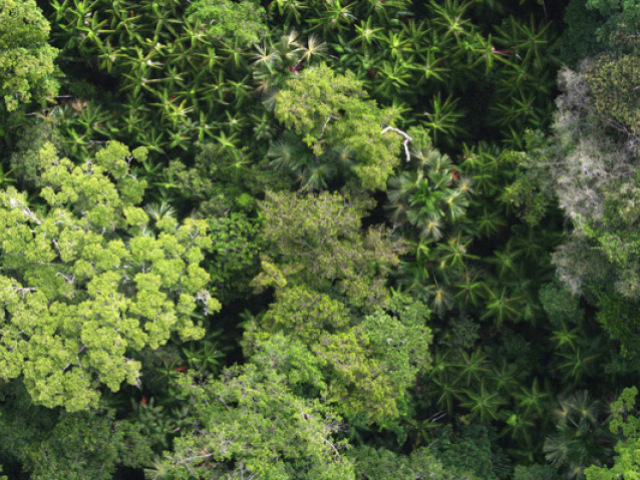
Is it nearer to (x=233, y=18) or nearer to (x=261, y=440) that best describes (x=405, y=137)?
(x=233, y=18)

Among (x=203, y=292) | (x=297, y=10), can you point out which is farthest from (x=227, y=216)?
(x=297, y=10)

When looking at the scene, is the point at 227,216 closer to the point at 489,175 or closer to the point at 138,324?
the point at 138,324

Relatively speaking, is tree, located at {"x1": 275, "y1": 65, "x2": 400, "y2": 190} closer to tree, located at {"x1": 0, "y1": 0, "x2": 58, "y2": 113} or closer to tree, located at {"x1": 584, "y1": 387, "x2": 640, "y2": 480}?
tree, located at {"x1": 0, "y1": 0, "x2": 58, "y2": 113}

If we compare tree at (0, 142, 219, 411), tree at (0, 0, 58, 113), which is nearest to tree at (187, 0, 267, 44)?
tree at (0, 0, 58, 113)

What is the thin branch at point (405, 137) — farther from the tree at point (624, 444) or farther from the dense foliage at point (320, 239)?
the tree at point (624, 444)

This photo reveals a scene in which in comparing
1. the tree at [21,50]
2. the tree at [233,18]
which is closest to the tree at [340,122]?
the tree at [233,18]

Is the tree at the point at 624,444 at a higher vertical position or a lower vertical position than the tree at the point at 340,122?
lower
